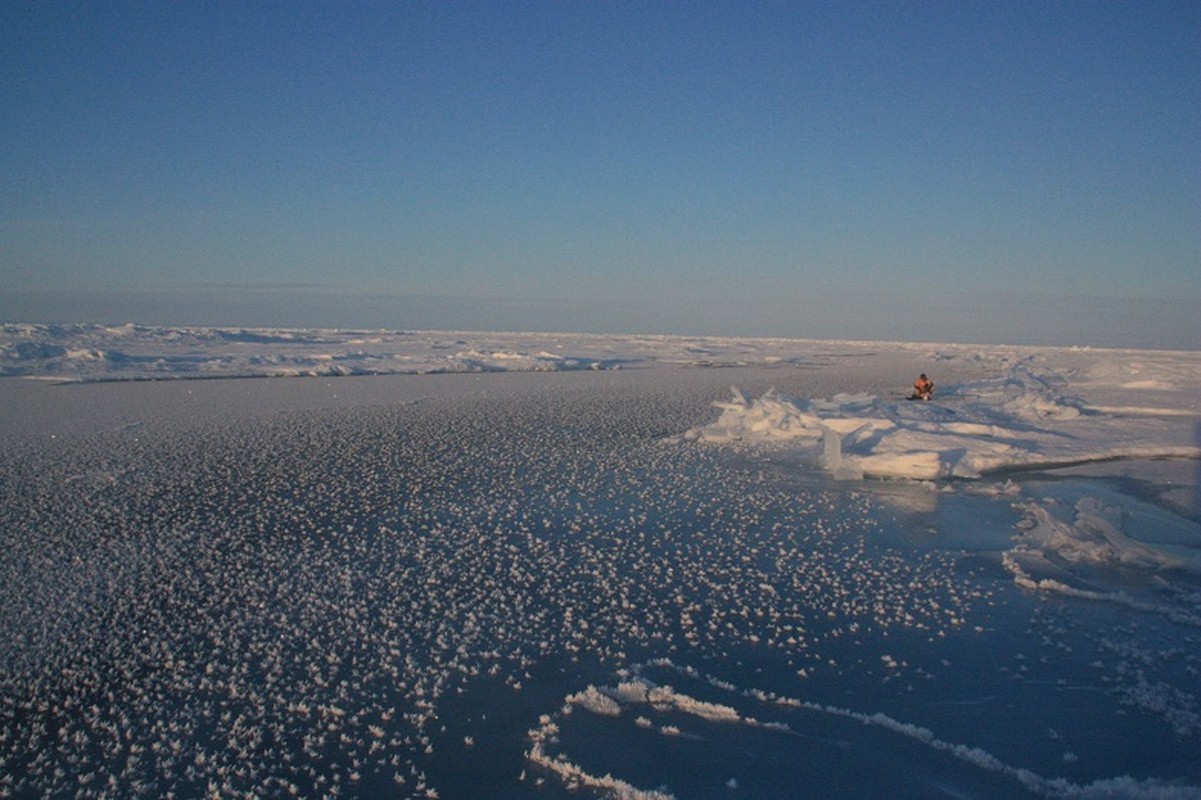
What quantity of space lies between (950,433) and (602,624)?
338 inches

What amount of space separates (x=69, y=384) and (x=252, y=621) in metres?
21.8

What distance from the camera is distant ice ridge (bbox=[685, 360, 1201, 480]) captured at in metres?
9.91

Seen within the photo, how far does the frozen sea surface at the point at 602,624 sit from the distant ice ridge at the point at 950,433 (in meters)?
0.10

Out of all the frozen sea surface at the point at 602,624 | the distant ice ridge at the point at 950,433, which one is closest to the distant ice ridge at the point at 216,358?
the frozen sea surface at the point at 602,624

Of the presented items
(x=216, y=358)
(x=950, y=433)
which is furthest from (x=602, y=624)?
(x=216, y=358)

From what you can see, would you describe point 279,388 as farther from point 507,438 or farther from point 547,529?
point 547,529

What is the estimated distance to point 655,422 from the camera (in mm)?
15000

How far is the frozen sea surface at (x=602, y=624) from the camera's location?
3518 mm

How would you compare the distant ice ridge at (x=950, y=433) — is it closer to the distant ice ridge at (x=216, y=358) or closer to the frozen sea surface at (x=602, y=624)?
the frozen sea surface at (x=602, y=624)

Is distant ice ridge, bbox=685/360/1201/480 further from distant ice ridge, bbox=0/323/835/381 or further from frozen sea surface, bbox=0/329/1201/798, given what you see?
distant ice ridge, bbox=0/323/835/381

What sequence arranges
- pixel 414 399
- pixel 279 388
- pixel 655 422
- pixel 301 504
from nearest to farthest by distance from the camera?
pixel 301 504 → pixel 655 422 → pixel 414 399 → pixel 279 388

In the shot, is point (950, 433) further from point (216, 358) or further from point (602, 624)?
point (216, 358)

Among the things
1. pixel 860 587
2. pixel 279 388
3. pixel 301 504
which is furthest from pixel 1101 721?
pixel 279 388

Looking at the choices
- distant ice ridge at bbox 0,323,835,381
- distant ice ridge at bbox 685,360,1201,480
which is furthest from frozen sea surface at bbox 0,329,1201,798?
distant ice ridge at bbox 0,323,835,381
